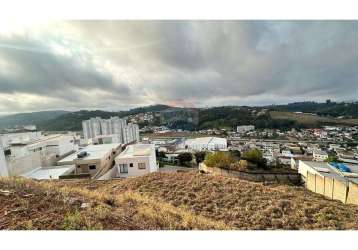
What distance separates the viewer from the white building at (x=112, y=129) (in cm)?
252

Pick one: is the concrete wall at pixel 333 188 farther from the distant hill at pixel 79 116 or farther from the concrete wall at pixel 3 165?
the concrete wall at pixel 3 165

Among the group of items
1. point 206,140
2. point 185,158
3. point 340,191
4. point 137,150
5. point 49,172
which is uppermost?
point 206,140

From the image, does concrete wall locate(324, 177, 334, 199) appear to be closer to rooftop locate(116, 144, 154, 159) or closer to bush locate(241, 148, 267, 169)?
bush locate(241, 148, 267, 169)

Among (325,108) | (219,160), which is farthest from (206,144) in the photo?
(325,108)

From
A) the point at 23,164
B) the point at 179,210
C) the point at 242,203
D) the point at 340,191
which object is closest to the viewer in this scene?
the point at 179,210

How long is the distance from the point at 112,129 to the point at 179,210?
174 centimetres

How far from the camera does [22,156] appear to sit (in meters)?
2.52

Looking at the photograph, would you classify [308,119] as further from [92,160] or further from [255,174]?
[92,160]

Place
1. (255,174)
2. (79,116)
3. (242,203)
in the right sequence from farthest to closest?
(255,174) → (79,116) → (242,203)

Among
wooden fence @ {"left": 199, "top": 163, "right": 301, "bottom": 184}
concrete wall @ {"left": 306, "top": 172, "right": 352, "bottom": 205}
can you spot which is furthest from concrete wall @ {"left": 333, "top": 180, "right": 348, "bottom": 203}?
wooden fence @ {"left": 199, "top": 163, "right": 301, "bottom": 184}

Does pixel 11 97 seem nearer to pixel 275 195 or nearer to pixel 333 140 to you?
pixel 275 195

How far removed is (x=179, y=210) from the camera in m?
1.57

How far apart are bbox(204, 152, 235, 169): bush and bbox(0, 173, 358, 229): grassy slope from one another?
2.22ft
